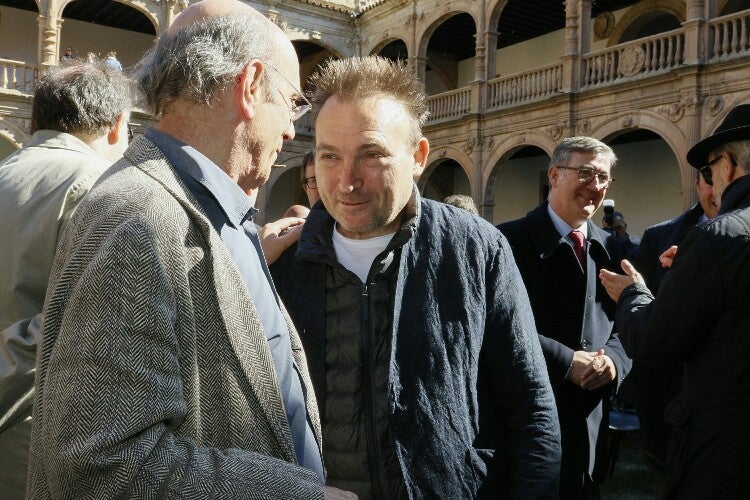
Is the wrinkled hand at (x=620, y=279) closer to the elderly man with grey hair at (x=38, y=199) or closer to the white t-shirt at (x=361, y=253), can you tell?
the white t-shirt at (x=361, y=253)

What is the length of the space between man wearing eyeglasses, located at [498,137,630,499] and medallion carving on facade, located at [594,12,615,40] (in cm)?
1542

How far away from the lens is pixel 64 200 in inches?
82.2

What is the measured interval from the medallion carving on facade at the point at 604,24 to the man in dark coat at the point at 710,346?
1674cm

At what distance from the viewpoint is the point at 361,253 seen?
199 centimetres

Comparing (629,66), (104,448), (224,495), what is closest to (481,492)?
(224,495)

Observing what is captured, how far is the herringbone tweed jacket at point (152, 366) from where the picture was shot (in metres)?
0.99

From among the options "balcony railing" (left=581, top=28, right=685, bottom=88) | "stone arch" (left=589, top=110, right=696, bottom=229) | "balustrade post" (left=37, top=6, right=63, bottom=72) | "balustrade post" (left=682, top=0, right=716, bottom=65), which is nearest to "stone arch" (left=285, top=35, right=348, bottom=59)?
"balustrade post" (left=37, top=6, right=63, bottom=72)

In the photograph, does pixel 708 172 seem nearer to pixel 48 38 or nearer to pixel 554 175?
pixel 554 175

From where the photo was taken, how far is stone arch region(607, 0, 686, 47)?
51.1 feet

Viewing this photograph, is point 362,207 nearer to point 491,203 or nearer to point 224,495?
point 224,495

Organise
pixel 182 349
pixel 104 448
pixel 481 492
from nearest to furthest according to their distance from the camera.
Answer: pixel 104 448 → pixel 182 349 → pixel 481 492

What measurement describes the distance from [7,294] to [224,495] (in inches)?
53.8

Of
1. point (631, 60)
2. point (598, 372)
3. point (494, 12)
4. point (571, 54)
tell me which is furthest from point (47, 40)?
point (598, 372)

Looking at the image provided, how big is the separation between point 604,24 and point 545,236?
16180 millimetres
